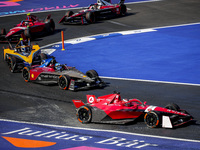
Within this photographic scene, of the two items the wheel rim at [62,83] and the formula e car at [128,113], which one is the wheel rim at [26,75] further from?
the formula e car at [128,113]

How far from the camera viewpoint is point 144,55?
26156 mm

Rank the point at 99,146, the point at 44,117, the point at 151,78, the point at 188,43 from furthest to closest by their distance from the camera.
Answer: the point at 188,43
the point at 151,78
the point at 44,117
the point at 99,146

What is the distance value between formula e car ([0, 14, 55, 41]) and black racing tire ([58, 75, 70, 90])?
11609 mm

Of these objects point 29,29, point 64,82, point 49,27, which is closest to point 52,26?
point 49,27

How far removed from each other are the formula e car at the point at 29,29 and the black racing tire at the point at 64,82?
11.6m

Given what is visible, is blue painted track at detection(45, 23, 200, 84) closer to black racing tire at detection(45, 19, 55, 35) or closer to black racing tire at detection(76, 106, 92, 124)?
black racing tire at detection(45, 19, 55, 35)

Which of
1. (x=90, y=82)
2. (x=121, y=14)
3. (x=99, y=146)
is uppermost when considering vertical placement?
(x=121, y=14)

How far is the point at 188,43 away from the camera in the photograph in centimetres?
2877

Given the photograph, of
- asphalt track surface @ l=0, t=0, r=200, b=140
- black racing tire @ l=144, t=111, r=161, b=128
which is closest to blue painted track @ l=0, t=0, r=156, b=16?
asphalt track surface @ l=0, t=0, r=200, b=140

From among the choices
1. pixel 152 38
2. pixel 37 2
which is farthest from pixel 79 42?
pixel 37 2

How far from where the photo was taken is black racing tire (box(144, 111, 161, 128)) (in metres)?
13.9

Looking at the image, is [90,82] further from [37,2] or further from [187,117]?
[37,2]

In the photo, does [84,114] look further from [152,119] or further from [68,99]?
[68,99]

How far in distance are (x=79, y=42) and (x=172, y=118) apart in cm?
1723
